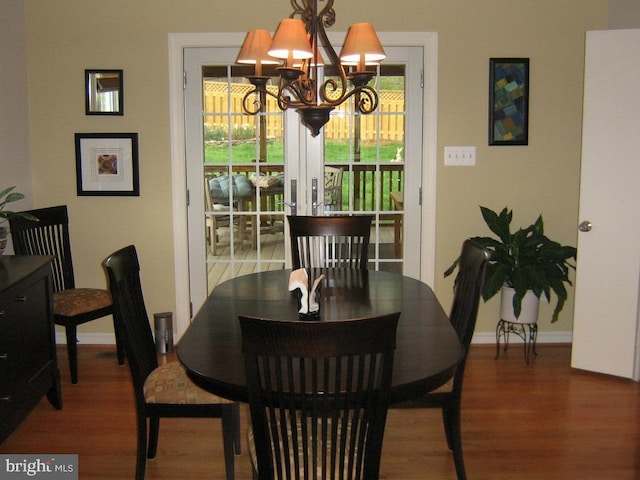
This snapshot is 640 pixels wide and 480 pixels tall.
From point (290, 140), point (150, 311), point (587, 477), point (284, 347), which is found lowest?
point (587, 477)

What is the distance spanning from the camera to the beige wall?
4371mm

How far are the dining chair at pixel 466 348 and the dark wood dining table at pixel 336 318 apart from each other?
11cm

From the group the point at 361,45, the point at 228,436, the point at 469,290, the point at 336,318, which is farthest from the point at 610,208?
the point at 228,436

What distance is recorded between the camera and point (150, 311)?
4.70 m

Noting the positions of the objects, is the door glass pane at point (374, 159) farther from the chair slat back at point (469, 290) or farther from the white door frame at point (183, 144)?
the chair slat back at point (469, 290)

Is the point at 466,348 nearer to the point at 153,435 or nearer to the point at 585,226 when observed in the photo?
the point at 153,435

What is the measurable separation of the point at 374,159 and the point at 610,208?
148 centimetres

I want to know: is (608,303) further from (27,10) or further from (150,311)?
(27,10)

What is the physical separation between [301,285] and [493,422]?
1.53 meters

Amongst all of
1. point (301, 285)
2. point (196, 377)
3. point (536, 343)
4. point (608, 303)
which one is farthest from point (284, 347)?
point (536, 343)

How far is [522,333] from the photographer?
4.65 meters

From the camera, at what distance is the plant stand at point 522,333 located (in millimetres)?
4410

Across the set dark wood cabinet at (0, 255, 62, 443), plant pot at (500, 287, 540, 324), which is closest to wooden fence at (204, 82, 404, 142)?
plant pot at (500, 287, 540, 324)

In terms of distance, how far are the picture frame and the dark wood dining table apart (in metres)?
1.81
